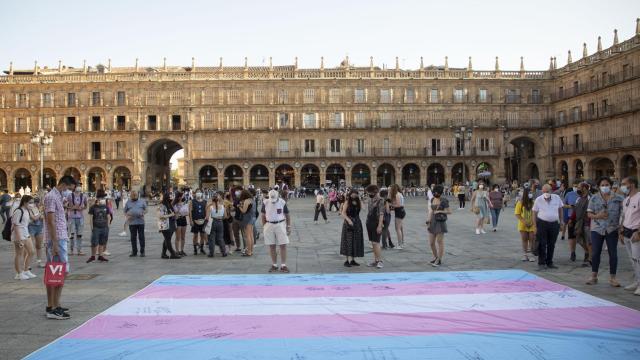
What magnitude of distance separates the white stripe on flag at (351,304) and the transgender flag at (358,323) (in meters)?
0.01

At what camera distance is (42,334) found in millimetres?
5551

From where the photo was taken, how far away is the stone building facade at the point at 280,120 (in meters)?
45.9

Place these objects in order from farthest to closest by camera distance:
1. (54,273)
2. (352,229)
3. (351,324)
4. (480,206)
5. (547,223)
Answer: (480,206) < (352,229) < (547,223) < (54,273) < (351,324)

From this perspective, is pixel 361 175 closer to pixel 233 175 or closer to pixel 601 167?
pixel 233 175

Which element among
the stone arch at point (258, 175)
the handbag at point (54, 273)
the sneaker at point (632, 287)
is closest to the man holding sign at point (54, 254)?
the handbag at point (54, 273)

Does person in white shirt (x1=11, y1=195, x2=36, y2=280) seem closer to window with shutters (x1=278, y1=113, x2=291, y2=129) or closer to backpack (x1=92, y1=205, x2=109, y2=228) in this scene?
backpack (x1=92, y1=205, x2=109, y2=228)

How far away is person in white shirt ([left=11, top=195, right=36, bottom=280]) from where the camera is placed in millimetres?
8383

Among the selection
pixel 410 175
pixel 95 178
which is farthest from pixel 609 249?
pixel 95 178

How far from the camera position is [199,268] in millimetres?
9727

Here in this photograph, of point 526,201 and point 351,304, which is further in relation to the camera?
point 526,201

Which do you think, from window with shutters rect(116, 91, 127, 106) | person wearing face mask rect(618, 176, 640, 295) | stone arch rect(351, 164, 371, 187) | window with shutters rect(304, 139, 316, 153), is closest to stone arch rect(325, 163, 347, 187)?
stone arch rect(351, 164, 371, 187)

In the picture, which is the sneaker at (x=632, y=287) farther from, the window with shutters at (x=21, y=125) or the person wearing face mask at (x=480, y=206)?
the window with shutters at (x=21, y=125)

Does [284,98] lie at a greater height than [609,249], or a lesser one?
greater

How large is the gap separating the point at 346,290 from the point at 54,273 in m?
3.93
